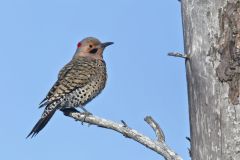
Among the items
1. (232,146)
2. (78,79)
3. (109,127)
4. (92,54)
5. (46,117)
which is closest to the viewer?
(232,146)

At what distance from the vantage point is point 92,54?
A: 8.80 m

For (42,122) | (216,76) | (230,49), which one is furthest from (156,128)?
(42,122)

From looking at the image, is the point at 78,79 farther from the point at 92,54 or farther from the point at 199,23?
the point at 199,23

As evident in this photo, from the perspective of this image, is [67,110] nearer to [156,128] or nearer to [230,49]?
[156,128]

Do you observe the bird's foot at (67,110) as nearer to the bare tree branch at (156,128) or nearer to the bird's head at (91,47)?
the bird's head at (91,47)

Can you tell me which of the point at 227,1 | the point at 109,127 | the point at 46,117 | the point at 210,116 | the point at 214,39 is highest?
the point at 227,1

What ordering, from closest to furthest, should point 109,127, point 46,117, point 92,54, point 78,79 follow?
point 109,127 < point 46,117 < point 78,79 < point 92,54

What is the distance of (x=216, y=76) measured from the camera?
3406 mm

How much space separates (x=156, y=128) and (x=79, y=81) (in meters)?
3.64

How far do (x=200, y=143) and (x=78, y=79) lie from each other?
4518 mm

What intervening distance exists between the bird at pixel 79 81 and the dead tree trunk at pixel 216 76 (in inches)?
137

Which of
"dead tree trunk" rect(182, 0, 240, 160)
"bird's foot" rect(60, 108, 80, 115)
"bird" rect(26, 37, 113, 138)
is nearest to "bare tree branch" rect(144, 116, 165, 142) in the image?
"dead tree trunk" rect(182, 0, 240, 160)

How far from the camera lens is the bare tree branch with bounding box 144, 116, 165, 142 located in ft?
13.7

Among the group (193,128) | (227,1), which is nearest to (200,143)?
(193,128)
